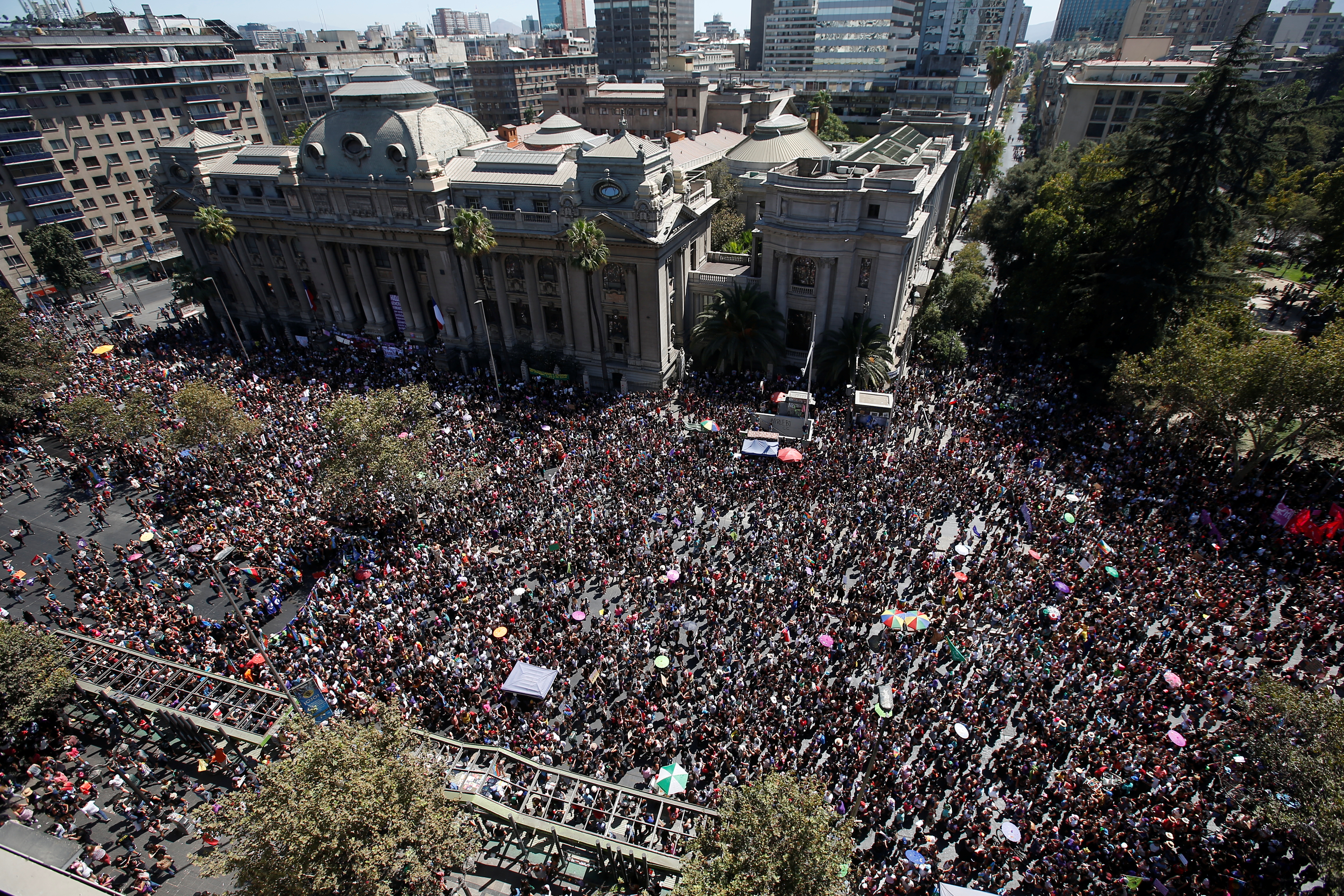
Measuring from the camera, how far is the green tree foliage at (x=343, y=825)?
597 inches

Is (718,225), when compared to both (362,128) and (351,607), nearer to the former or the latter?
(362,128)

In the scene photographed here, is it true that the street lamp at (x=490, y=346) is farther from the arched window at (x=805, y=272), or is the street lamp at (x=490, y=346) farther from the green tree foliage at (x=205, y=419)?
the arched window at (x=805, y=272)

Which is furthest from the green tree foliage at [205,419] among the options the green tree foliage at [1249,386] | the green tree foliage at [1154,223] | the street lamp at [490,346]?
the green tree foliage at [1154,223]

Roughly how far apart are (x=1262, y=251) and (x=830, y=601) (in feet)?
247

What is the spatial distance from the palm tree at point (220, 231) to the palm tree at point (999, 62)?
112 meters

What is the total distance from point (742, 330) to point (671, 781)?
32823 millimetres

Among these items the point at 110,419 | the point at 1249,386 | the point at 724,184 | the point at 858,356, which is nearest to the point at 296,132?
the point at 724,184

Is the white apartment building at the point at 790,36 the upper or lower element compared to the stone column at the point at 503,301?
A: upper

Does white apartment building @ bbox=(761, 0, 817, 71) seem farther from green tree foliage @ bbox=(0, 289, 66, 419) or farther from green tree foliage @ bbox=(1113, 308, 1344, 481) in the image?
green tree foliage @ bbox=(0, 289, 66, 419)

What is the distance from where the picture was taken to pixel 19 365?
43656 mm

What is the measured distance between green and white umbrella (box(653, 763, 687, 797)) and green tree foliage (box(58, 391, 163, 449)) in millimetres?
37902

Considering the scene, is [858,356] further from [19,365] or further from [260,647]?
[19,365]

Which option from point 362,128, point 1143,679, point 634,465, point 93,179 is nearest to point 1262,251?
point 1143,679

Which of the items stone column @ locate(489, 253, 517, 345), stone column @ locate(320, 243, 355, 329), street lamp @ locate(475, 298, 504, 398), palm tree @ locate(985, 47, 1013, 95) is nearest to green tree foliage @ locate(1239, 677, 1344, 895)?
street lamp @ locate(475, 298, 504, 398)
